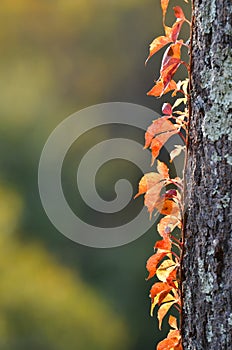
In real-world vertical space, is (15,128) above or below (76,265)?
above

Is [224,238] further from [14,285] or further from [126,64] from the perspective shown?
[126,64]

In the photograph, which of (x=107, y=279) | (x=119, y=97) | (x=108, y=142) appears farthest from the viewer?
(x=119, y=97)

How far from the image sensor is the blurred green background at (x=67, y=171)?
6.91 m

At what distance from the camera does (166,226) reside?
1.22 m

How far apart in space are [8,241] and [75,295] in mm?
820

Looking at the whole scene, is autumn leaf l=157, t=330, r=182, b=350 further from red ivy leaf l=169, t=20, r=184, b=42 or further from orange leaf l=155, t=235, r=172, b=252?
red ivy leaf l=169, t=20, r=184, b=42

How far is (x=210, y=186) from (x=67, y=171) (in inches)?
271

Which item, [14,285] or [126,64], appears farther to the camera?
[126,64]

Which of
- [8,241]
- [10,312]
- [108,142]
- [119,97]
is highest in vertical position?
[119,97]

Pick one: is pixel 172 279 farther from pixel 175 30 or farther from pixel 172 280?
pixel 175 30

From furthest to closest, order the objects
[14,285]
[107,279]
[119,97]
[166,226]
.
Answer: [119,97] → [107,279] → [14,285] → [166,226]

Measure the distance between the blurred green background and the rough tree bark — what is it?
18.6 ft

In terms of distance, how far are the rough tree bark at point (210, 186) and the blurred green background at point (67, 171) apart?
18.6ft

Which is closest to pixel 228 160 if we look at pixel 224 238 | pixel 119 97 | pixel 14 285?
pixel 224 238
